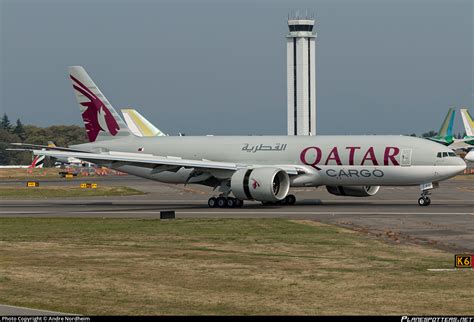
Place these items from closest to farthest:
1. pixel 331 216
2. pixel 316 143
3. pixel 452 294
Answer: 1. pixel 452 294
2. pixel 331 216
3. pixel 316 143

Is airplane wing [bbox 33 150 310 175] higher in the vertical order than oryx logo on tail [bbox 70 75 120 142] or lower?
lower

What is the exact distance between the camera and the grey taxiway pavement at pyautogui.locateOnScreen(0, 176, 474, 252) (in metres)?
35.8

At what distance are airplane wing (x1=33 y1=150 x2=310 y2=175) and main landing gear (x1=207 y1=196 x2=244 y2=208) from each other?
5.85ft

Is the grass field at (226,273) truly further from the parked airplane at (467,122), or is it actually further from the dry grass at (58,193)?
the parked airplane at (467,122)

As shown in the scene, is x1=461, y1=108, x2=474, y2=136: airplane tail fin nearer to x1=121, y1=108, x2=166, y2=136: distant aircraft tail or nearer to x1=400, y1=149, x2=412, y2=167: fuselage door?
x1=121, y1=108, x2=166, y2=136: distant aircraft tail

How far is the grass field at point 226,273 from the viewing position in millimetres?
19484

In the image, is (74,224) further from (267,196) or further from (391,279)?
(391,279)

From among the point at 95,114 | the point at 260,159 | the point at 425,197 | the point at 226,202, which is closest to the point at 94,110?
the point at 95,114

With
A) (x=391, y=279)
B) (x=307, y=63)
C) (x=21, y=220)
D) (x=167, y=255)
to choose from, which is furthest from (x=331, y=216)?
(x=307, y=63)

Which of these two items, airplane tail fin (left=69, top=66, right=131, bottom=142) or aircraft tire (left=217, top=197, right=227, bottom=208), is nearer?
aircraft tire (left=217, top=197, right=227, bottom=208)

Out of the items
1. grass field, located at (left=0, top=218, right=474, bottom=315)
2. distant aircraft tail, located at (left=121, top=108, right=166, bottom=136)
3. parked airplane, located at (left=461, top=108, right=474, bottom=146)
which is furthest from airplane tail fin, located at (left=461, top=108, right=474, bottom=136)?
grass field, located at (left=0, top=218, right=474, bottom=315)

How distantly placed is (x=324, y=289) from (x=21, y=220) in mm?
25503

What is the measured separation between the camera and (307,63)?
649 ft

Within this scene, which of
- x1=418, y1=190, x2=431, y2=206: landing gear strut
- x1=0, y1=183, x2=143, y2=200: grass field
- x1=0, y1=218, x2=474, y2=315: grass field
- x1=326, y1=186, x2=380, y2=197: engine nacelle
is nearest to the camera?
x1=0, y1=218, x2=474, y2=315: grass field
